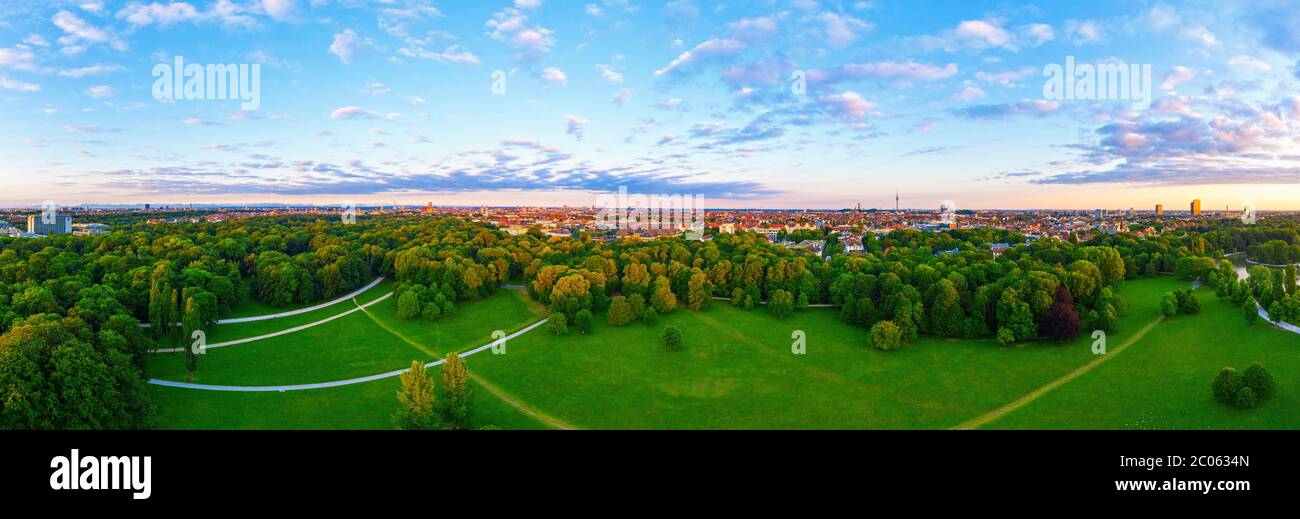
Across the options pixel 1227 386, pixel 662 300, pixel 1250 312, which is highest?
pixel 1250 312

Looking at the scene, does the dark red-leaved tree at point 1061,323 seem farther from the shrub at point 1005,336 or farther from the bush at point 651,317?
the bush at point 651,317

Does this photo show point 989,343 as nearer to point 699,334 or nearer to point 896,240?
point 699,334

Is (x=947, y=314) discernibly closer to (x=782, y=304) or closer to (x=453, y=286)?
(x=782, y=304)

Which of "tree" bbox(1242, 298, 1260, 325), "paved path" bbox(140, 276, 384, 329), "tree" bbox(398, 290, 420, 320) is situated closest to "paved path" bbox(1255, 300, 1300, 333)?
"tree" bbox(1242, 298, 1260, 325)

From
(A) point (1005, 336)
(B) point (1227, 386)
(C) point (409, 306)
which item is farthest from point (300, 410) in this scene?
(B) point (1227, 386)

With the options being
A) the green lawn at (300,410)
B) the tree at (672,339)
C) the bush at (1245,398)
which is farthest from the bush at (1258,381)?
the green lawn at (300,410)

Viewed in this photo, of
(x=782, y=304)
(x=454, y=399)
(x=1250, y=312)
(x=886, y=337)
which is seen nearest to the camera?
(x=454, y=399)
